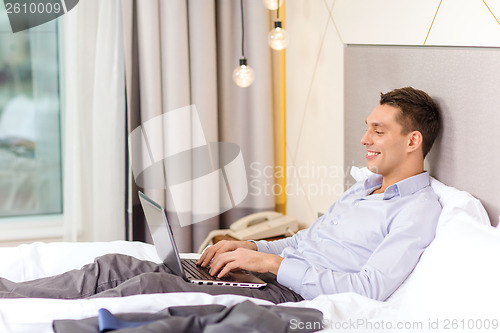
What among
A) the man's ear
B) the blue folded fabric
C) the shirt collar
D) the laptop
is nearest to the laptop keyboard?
the laptop

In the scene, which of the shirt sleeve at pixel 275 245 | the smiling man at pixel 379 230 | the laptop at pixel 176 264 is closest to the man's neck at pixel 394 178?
the smiling man at pixel 379 230

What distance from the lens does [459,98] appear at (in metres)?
1.85

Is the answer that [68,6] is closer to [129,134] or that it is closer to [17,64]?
[17,64]

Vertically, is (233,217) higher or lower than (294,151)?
lower

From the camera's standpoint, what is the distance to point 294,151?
3168 mm

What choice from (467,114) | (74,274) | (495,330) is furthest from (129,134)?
(495,330)

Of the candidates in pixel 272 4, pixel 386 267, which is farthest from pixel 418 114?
pixel 272 4

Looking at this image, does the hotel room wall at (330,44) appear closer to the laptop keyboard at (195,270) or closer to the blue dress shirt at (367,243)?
the blue dress shirt at (367,243)

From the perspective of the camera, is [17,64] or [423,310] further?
[17,64]

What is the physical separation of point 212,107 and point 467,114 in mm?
1530

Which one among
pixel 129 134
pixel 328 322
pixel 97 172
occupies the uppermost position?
pixel 129 134

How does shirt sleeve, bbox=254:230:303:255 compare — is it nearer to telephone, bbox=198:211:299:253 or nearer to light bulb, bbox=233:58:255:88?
telephone, bbox=198:211:299:253

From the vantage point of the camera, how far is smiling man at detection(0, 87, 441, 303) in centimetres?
170

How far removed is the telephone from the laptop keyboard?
0.80 metres
